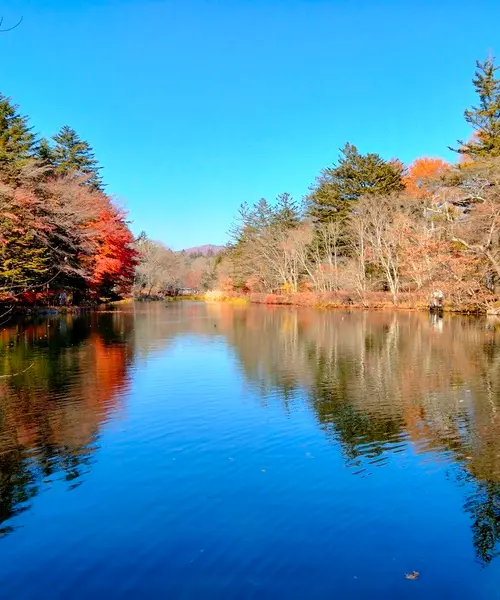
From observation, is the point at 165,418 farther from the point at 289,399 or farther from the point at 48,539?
the point at 48,539

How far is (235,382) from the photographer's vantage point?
1347 centimetres

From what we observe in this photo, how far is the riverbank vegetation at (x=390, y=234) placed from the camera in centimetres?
3225

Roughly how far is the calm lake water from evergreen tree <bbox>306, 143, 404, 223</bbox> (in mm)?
36252

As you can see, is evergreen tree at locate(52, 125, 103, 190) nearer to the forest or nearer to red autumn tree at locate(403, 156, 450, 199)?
the forest

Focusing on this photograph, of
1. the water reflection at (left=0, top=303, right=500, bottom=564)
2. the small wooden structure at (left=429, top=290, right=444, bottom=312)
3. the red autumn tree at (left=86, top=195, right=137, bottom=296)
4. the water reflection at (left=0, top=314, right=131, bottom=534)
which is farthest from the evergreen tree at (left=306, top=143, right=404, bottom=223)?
the water reflection at (left=0, top=314, right=131, bottom=534)

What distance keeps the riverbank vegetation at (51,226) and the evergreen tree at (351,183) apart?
2027 cm

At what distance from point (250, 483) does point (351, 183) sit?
47315mm

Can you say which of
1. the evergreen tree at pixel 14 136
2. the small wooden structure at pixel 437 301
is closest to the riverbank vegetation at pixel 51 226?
the evergreen tree at pixel 14 136

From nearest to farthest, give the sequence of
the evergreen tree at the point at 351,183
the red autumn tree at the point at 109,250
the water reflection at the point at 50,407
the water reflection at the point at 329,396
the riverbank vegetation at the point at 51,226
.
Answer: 1. the water reflection at the point at 50,407
2. the water reflection at the point at 329,396
3. the riverbank vegetation at the point at 51,226
4. the red autumn tree at the point at 109,250
5. the evergreen tree at the point at 351,183

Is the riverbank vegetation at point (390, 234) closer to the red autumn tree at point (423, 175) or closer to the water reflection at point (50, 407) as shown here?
the red autumn tree at point (423, 175)

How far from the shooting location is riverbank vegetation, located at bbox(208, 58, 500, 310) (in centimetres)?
3225

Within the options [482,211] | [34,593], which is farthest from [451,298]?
[34,593]

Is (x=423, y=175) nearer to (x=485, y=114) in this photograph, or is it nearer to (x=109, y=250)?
(x=485, y=114)

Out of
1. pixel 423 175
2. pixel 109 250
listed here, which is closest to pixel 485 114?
pixel 423 175
